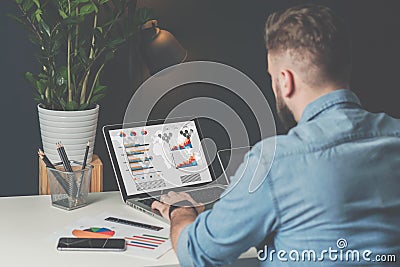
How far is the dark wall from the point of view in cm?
265

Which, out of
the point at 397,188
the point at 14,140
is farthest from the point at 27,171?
the point at 397,188

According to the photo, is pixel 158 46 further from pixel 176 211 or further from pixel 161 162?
pixel 176 211

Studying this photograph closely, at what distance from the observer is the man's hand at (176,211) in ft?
6.00

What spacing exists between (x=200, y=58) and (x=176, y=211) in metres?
1.02

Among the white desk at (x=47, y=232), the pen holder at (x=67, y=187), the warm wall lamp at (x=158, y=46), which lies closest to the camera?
the white desk at (x=47, y=232)

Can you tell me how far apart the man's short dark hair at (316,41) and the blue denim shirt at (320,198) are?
0.10 meters

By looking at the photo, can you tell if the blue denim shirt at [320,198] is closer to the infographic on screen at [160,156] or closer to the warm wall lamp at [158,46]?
the infographic on screen at [160,156]

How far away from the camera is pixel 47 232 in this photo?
2.00 m

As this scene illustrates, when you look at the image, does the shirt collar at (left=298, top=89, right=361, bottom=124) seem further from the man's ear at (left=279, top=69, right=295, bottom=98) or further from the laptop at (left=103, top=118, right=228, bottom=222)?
the laptop at (left=103, top=118, right=228, bottom=222)

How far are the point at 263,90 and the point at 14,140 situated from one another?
3.38 ft

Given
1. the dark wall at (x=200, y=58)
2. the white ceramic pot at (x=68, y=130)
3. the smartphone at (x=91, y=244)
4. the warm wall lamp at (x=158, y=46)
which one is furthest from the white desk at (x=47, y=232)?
the warm wall lamp at (x=158, y=46)

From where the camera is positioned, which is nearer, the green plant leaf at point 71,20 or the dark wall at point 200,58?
the green plant leaf at point 71,20

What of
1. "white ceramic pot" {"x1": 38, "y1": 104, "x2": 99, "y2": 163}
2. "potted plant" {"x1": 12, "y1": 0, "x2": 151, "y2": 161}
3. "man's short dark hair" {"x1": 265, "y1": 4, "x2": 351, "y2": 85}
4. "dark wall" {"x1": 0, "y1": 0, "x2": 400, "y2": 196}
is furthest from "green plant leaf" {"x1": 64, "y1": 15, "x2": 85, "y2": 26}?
"man's short dark hair" {"x1": 265, "y1": 4, "x2": 351, "y2": 85}

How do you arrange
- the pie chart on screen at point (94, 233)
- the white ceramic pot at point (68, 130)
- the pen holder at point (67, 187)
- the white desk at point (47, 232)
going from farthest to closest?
the white ceramic pot at point (68, 130) → the pen holder at point (67, 187) → the pie chart on screen at point (94, 233) → the white desk at point (47, 232)
